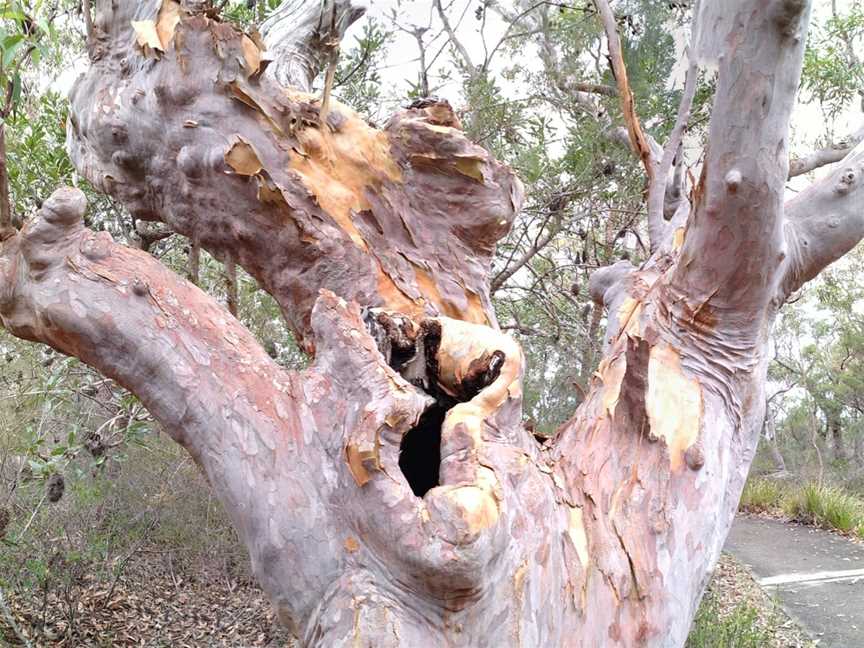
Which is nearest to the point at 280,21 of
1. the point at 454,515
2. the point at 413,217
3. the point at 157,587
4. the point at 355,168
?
the point at 355,168

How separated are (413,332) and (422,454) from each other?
13.4 inches

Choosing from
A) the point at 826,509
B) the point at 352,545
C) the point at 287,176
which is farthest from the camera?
the point at 826,509

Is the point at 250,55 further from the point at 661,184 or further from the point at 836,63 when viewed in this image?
the point at 836,63

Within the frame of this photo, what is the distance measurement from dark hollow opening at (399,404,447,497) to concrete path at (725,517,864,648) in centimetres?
481

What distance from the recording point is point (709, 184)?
171 cm

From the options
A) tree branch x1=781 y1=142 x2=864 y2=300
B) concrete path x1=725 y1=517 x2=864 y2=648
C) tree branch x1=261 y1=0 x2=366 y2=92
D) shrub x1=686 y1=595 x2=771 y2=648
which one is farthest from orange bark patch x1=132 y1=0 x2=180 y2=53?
concrete path x1=725 y1=517 x2=864 y2=648

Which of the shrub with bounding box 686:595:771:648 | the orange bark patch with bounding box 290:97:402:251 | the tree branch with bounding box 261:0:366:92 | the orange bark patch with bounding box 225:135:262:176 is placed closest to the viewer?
the orange bark patch with bounding box 225:135:262:176

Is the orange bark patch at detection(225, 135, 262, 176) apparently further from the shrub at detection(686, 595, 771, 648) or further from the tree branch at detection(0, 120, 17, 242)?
the shrub at detection(686, 595, 771, 648)

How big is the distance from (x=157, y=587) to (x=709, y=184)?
533cm

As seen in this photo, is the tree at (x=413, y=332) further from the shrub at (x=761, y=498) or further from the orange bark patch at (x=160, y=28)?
the shrub at (x=761, y=498)

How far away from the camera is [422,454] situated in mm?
1863

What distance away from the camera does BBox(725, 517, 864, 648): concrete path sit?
559 cm

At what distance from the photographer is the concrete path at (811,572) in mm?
5594

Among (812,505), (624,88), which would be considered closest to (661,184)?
(624,88)
